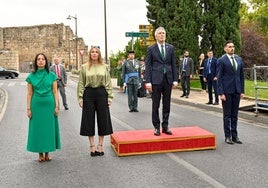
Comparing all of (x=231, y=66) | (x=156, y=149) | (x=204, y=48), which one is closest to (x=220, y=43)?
(x=204, y=48)

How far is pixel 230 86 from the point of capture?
8820mm

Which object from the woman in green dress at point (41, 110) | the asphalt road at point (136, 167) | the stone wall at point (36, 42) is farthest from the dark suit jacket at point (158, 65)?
the stone wall at point (36, 42)

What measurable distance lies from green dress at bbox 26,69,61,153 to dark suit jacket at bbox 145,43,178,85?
6.56 ft

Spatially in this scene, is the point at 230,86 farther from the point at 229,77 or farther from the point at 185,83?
the point at 185,83

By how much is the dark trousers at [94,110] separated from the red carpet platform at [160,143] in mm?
388

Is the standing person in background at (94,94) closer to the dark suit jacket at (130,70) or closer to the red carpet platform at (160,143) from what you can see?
the red carpet platform at (160,143)

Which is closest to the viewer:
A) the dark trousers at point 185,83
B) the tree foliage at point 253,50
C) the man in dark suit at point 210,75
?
the man in dark suit at point 210,75

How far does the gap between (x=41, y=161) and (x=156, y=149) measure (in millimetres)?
1998

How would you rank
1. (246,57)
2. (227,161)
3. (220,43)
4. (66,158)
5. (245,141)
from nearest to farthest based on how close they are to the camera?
1. (227,161)
2. (66,158)
3. (245,141)
4. (220,43)
5. (246,57)

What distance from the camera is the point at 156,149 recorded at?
312 inches

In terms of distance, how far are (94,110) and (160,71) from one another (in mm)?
1528

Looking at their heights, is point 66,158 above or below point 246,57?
below

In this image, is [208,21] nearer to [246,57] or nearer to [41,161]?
[246,57]

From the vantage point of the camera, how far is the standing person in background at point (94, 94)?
25.3 feet
